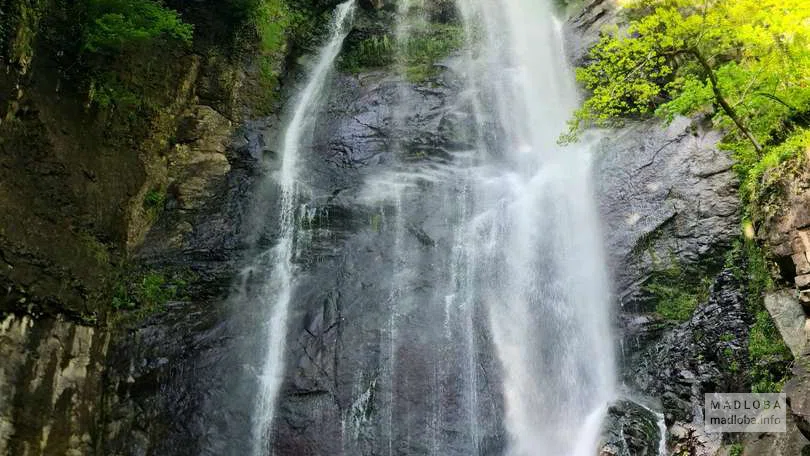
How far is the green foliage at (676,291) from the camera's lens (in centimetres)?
924

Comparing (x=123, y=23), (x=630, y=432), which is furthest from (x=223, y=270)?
(x=630, y=432)

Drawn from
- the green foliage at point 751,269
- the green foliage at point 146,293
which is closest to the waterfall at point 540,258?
the green foliage at point 751,269

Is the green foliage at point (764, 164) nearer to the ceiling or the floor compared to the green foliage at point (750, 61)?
nearer to the floor

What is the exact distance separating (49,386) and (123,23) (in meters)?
6.57

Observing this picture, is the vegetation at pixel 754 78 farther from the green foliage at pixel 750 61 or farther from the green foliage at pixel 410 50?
the green foliage at pixel 410 50

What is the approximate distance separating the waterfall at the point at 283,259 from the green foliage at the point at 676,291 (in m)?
6.70

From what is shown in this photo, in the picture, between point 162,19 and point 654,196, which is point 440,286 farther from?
point 162,19

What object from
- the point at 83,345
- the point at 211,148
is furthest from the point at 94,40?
the point at 83,345

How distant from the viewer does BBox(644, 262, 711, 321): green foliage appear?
30.3 feet

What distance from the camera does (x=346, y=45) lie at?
15.9 metres

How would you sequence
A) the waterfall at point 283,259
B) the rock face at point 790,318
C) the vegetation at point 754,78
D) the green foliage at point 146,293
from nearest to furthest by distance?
the rock face at point 790,318 → the vegetation at point 754,78 → the waterfall at point 283,259 → the green foliage at point 146,293

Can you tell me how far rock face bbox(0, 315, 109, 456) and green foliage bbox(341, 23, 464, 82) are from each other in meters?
9.71

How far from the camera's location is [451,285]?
10.7 metres

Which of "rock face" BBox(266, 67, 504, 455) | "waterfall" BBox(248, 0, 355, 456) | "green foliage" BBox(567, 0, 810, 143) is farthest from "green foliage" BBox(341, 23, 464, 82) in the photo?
"green foliage" BBox(567, 0, 810, 143)
